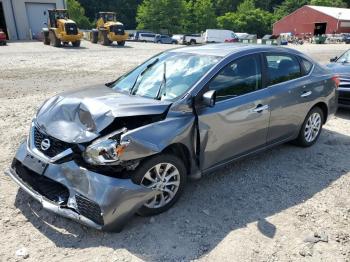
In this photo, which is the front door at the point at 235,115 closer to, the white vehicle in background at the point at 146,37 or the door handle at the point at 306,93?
the door handle at the point at 306,93

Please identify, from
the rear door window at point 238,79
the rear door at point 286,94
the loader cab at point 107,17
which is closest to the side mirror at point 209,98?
the rear door window at point 238,79

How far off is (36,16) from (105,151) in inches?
1608

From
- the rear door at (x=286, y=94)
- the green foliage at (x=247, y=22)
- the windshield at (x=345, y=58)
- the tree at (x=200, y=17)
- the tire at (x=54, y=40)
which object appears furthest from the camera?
the green foliage at (x=247, y=22)

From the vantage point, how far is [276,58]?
4945 mm

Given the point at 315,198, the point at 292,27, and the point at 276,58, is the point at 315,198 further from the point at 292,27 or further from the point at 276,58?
the point at 292,27

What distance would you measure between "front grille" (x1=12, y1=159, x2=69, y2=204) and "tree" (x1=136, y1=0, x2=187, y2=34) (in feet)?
195

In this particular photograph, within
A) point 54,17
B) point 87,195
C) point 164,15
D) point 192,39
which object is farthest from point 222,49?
point 164,15

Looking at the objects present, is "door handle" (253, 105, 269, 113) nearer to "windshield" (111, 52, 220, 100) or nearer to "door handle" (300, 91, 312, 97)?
"windshield" (111, 52, 220, 100)

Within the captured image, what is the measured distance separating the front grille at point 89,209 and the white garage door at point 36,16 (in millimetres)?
39139

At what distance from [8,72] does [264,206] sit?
12486 mm

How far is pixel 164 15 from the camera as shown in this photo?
60531mm

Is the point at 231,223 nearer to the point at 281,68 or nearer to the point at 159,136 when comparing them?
the point at 159,136

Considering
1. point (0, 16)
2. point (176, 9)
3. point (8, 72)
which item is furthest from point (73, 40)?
point (176, 9)

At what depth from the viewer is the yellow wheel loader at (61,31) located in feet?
87.1
